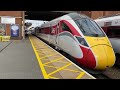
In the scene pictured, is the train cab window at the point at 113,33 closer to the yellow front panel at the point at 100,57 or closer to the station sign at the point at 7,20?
the yellow front panel at the point at 100,57

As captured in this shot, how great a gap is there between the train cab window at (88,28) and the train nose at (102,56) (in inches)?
40.9

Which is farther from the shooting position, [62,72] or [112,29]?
[112,29]

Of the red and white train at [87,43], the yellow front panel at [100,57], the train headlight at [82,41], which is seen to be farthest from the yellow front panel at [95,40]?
the yellow front panel at [100,57]

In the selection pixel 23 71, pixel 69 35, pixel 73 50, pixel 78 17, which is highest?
pixel 78 17

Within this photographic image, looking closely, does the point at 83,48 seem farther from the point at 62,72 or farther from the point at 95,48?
the point at 62,72

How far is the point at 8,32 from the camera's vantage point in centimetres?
3372

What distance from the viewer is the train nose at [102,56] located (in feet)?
33.8

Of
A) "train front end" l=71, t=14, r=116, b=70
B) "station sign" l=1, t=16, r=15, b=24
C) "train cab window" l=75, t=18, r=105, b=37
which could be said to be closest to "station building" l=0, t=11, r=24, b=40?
"station sign" l=1, t=16, r=15, b=24

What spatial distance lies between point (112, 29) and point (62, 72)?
6.35m

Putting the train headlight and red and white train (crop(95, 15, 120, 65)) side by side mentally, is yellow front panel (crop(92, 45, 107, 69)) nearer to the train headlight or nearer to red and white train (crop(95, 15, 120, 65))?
the train headlight

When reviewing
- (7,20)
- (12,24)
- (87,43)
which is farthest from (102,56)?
(7,20)

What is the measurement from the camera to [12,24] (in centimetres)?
3225

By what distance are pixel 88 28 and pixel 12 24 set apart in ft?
72.2
